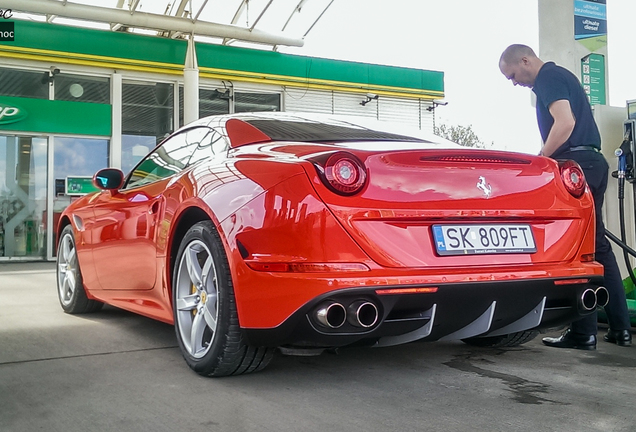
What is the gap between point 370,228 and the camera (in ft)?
8.48

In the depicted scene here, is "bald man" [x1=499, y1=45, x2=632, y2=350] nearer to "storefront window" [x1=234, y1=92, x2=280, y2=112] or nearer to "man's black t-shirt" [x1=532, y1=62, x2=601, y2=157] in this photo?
"man's black t-shirt" [x1=532, y1=62, x2=601, y2=157]

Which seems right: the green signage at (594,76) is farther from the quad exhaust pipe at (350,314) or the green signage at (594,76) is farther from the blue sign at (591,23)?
the quad exhaust pipe at (350,314)

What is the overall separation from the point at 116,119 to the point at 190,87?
5.72ft

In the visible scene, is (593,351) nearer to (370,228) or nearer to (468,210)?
(468,210)

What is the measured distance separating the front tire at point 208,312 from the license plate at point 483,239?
892mm

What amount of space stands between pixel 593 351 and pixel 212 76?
13.2 meters

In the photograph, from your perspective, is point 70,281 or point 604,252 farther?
point 70,281

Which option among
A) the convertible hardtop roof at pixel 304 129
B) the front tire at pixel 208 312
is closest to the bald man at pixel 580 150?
the convertible hardtop roof at pixel 304 129

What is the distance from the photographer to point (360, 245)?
256cm

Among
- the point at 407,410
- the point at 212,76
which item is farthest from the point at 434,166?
the point at 212,76

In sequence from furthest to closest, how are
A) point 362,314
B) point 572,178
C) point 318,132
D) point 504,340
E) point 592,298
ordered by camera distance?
1. point 504,340
2. point 318,132
3. point 572,178
4. point 592,298
5. point 362,314

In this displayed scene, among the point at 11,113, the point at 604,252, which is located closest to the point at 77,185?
the point at 11,113

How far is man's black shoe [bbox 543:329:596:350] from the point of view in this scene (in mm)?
3873

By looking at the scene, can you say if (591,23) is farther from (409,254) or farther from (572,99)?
(409,254)
